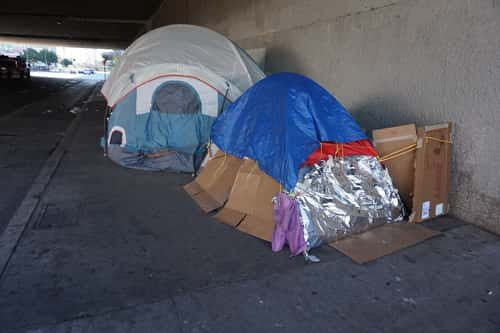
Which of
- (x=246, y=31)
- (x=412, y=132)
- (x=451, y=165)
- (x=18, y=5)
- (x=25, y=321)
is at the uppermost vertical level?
(x=18, y=5)

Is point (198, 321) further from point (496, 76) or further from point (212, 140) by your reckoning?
point (496, 76)

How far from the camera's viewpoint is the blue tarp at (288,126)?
390 cm

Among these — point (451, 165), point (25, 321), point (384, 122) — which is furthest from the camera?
point (384, 122)

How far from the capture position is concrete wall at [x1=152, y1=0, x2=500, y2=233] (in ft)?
13.4

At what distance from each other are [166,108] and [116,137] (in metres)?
1.05

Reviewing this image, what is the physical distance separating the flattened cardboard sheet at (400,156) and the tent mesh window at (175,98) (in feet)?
10.6

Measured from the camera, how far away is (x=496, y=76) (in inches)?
156

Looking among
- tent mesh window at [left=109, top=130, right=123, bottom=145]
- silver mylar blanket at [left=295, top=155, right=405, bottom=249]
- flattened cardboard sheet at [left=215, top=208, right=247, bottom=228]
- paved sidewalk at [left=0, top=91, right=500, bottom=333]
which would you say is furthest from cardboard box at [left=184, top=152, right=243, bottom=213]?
tent mesh window at [left=109, top=130, right=123, bottom=145]

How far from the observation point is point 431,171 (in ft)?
14.6

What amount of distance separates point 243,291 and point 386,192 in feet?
7.12

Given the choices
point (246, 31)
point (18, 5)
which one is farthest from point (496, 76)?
point (18, 5)

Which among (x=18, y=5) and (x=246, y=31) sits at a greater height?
(x=18, y=5)

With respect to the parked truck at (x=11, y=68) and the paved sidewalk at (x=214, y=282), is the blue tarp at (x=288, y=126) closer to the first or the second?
the paved sidewalk at (x=214, y=282)

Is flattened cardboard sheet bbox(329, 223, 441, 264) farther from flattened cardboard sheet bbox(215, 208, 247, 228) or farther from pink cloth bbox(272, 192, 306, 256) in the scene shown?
flattened cardboard sheet bbox(215, 208, 247, 228)
